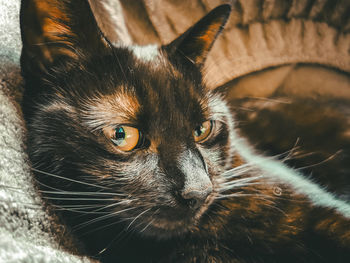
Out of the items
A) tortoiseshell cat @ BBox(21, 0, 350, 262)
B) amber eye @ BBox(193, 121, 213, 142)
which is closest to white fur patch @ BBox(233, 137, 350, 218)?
tortoiseshell cat @ BBox(21, 0, 350, 262)

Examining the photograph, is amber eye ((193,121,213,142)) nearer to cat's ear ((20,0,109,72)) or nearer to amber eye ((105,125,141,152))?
amber eye ((105,125,141,152))

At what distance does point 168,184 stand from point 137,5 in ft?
1.47

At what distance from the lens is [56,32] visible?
54cm

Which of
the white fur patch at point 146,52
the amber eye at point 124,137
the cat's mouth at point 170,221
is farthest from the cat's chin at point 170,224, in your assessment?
the white fur patch at point 146,52

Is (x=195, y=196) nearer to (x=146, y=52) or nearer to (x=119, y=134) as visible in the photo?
(x=119, y=134)

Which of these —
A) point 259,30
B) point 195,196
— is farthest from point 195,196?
point 259,30

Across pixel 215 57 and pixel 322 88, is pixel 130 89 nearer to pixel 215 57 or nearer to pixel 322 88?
pixel 215 57

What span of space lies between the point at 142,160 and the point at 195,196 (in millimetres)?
112

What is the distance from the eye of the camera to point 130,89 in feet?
1.85

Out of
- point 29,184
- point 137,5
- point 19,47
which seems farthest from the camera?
point 137,5

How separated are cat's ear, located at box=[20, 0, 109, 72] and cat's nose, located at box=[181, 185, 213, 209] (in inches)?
12.2

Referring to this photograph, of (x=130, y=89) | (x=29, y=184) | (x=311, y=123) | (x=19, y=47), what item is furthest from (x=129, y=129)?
(x=311, y=123)

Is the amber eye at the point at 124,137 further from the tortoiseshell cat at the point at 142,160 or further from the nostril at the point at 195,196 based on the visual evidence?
the nostril at the point at 195,196

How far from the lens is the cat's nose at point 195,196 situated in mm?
490
